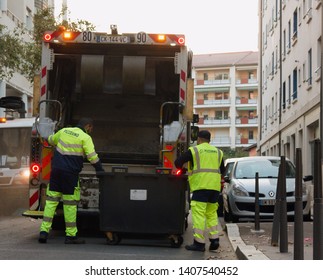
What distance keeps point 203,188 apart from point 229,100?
70097mm

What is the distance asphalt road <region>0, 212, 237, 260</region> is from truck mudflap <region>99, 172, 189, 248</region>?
0.24 m

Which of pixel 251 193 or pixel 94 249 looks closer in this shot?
pixel 94 249

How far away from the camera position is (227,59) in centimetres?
8088

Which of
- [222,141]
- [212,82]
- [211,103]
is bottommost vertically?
[222,141]


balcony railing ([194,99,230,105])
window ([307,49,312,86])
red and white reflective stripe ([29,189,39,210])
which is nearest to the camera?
red and white reflective stripe ([29,189,39,210])

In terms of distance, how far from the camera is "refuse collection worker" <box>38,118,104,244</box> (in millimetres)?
8414

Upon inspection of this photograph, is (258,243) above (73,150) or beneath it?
beneath

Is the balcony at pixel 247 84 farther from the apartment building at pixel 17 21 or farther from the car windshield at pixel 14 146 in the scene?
the car windshield at pixel 14 146

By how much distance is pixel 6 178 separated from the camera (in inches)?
535

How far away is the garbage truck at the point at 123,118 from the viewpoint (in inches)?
328

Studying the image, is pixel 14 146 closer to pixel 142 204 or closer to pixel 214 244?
pixel 142 204

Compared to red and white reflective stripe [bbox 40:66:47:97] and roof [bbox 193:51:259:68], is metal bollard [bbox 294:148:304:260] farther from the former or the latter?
roof [bbox 193:51:259:68]

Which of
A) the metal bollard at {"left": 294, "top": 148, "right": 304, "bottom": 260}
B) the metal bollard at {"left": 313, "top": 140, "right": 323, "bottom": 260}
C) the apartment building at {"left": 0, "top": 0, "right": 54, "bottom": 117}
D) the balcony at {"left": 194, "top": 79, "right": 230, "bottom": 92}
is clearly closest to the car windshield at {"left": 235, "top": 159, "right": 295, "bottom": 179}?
the metal bollard at {"left": 294, "top": 148, "right": 304, "bottom": 260}

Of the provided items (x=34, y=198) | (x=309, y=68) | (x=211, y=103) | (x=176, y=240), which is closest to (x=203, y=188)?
(x=176, y=240)
